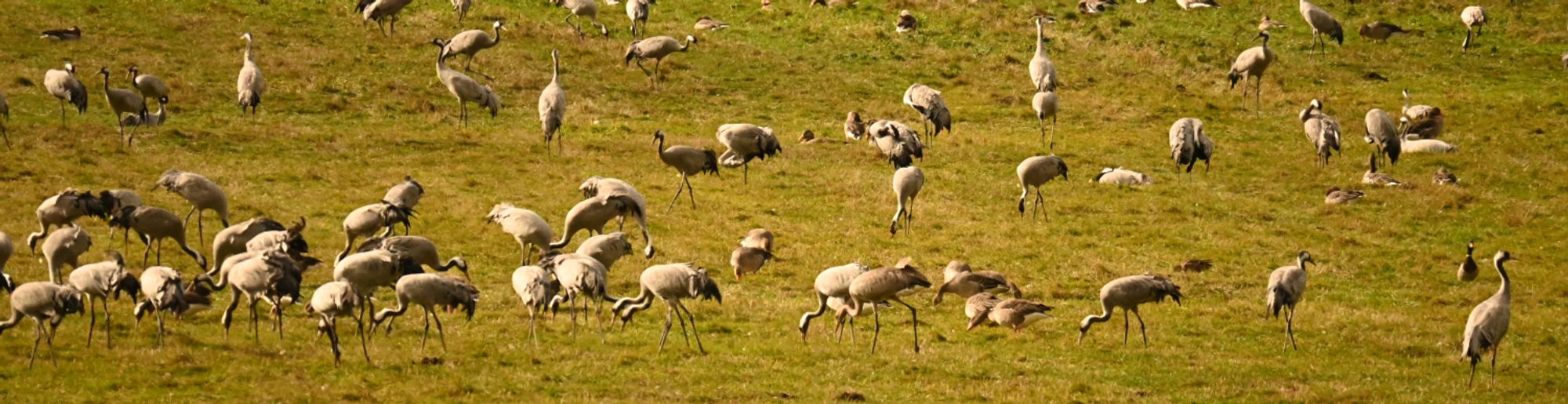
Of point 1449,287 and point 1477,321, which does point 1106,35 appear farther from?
point 1477,321

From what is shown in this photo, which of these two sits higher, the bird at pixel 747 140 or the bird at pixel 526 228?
the bird at pixel 747 140

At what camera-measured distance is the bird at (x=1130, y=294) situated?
2158 cm

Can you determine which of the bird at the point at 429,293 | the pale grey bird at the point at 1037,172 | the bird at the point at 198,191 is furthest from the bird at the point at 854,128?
the bird at the point at 429,293

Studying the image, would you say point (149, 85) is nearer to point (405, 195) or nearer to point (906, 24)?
point (405, 195)

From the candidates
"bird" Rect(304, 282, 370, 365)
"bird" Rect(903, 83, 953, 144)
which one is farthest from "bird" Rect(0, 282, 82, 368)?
"bird" Rect(903, 83, 953, 144)

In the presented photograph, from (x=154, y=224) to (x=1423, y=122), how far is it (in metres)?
25.9

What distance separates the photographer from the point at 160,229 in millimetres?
24062

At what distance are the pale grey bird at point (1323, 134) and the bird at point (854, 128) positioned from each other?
29.9ft

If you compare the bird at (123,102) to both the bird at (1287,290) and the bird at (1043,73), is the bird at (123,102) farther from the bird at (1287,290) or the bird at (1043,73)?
the bird at (1287,290)

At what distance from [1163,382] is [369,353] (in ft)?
30.3

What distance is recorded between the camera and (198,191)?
26.1 meters

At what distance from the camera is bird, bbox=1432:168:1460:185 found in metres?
32.7

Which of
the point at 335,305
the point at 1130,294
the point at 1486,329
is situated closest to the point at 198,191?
the point at 335,305

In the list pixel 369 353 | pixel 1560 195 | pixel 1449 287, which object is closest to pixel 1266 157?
pixel 1560 195
